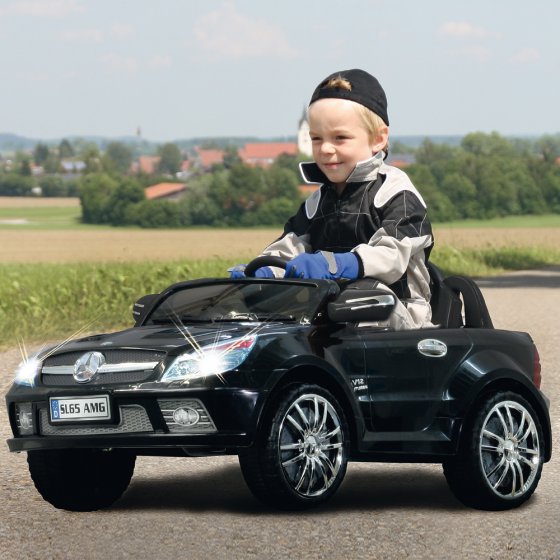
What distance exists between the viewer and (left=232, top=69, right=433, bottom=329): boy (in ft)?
24.4

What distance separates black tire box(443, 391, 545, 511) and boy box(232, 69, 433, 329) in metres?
0.56

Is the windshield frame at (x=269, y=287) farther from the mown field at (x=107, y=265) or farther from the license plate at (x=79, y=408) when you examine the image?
the mown field at (x=107, y=265)

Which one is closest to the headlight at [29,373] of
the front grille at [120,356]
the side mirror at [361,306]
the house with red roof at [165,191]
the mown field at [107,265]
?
the front grille at [120,356]

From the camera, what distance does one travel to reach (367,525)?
6.82 meters

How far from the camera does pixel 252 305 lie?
280 inches

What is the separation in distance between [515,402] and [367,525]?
1006 millimetres

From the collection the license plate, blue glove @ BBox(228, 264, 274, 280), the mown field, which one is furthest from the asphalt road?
the mown field

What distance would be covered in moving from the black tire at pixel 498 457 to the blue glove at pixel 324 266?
34.7 inches

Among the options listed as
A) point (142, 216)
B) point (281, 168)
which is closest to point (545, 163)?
point (281, 168)

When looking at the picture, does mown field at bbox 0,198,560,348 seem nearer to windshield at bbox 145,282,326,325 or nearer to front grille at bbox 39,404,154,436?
windshield at bbox 145,282,326,325

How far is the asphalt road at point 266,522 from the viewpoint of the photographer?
625 centimetres

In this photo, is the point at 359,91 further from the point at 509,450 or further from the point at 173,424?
the point at 173,424

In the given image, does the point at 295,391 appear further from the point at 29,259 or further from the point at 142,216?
the point at 142,216

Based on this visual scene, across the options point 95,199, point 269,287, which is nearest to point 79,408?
point 269,287
